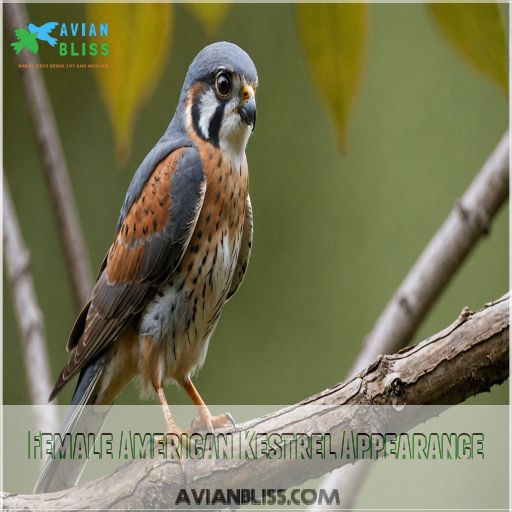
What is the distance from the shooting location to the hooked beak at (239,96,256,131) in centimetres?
168

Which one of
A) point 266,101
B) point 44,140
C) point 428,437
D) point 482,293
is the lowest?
point 428,437

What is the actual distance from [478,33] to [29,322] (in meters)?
1.25

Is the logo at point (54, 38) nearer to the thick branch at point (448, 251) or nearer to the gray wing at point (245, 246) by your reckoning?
the gray wing at point (245, 246)

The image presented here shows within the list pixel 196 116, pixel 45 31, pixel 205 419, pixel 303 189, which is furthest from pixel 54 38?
pixel 303 189

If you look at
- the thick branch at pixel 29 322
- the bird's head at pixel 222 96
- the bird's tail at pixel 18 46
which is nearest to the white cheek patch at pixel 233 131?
the bird's head at pixel 222 96

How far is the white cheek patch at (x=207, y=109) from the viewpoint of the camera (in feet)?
5.81

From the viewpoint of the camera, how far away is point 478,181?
1844 mm

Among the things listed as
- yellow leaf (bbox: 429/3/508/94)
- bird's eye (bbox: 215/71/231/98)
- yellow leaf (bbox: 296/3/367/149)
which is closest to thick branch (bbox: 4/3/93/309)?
bird's eye (bbox: 215/71/231/98)

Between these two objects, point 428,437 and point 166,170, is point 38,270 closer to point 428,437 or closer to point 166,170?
point 166,170

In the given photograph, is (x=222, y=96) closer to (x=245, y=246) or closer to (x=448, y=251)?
(x=245, y=246)

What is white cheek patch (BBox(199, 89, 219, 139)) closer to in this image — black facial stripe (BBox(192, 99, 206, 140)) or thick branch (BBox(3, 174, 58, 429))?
black facial stripe (BBox(192, 99, 206, 140))

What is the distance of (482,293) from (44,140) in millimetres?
1723

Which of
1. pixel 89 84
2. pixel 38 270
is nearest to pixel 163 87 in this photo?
pixel 89 84

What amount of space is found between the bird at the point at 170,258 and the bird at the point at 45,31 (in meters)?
0.31
